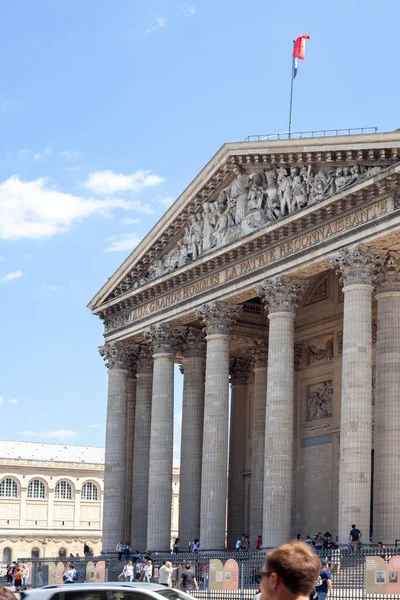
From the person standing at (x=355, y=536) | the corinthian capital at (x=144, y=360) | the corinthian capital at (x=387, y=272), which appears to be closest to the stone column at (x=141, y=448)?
the corinthian capital at (x=144, y=360)

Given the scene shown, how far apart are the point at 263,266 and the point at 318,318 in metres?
8.57

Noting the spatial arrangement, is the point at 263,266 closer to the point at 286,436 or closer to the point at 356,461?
the point at 286,436

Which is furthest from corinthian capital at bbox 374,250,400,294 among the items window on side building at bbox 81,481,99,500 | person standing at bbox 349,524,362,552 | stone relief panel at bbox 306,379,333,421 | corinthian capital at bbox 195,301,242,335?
window on side building at bbox 81,481,99,500

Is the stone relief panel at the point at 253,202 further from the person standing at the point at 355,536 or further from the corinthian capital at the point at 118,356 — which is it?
the person standing at the point at 355,536

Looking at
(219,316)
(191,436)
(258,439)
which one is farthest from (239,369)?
(219,316)

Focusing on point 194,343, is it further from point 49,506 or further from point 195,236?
point 49,506

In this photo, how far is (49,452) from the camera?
114938mm

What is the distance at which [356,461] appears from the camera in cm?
3681

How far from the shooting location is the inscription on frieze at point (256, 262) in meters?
37.8

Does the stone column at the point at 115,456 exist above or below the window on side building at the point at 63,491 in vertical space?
above

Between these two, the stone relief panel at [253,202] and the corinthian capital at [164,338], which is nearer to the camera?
the stone relief panel at [253,202]

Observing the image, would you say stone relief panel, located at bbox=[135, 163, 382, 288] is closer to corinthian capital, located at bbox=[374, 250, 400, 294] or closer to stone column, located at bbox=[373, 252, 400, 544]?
corinthian capital, located at bbox=[374, 250, 400, 294]

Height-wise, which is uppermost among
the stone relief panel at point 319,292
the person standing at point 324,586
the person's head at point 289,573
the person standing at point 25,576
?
the stone relief panel at point 319,292

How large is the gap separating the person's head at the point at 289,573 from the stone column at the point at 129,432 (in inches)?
2015
